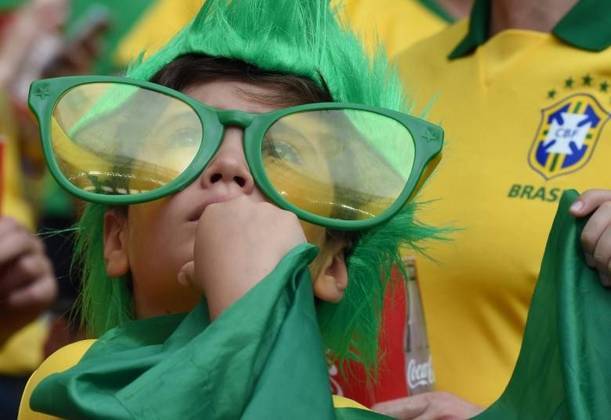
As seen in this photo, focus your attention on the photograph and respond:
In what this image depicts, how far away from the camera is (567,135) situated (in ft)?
6.79

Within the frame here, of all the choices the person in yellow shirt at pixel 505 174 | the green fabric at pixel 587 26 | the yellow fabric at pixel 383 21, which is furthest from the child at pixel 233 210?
the yellow fabric at pixel 383 21

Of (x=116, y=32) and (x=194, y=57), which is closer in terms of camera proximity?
(x=194, y=57)

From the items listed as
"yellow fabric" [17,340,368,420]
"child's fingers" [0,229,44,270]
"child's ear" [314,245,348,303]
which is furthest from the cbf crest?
"child's fingers" [0,229,44,270]

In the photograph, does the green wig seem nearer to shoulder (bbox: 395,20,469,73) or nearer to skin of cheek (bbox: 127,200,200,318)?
skin of cheek (bbox: 127,200,200,318)

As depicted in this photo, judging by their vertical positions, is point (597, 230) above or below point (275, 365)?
above

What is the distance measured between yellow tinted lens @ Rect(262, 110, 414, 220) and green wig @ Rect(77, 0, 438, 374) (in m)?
0.13

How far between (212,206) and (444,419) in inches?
19.1

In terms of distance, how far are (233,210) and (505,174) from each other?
2.31ft

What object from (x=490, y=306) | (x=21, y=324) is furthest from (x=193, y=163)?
(x=21, y=324)

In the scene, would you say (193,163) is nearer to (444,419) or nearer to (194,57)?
(194,57)

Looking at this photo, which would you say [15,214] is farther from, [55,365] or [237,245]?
[237,245]

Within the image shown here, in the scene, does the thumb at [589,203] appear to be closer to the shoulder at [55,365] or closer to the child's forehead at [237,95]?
the child's forehead at [237,95]

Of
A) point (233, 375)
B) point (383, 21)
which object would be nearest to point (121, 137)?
point (233, 375)

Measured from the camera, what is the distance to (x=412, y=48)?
2.35m
